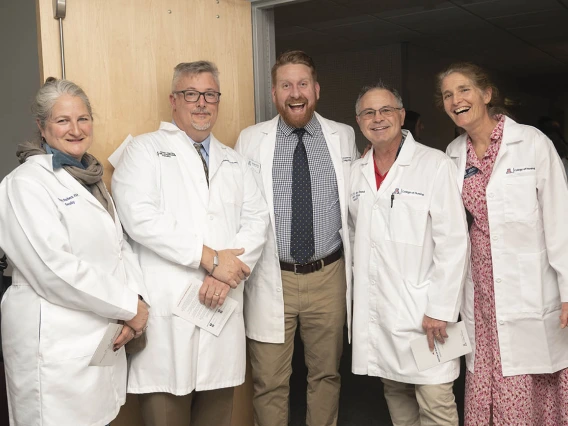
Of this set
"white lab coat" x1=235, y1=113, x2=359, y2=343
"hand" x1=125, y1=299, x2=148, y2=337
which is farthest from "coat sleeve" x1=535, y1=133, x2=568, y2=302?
"hand" x1=125, y1=299, x2=148, y2=337

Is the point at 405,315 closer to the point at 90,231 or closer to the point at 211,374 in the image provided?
the point at 211,374

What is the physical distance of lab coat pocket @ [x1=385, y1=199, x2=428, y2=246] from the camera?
2.36 meters

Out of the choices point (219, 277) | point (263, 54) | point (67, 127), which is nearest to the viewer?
point (67, 127)

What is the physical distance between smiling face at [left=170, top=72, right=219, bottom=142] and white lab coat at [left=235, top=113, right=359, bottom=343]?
1.09 ft

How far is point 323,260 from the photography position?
2666mm

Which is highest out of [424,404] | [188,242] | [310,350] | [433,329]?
[188,242]

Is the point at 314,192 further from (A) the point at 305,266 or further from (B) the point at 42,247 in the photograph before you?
(B) the point at 42,247

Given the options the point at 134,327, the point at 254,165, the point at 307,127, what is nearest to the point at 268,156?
the point at 254,165

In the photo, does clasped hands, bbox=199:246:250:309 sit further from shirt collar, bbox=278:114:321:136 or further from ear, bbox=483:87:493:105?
ear, bbox=483:87:493:105

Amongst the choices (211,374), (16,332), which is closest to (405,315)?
(211,374)

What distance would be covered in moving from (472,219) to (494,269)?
12.6 inches

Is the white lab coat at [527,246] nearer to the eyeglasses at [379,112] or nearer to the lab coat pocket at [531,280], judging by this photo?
the lab coat pocket at [531,280]

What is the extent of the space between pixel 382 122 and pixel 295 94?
45 centimetres

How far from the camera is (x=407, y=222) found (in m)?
2.39
